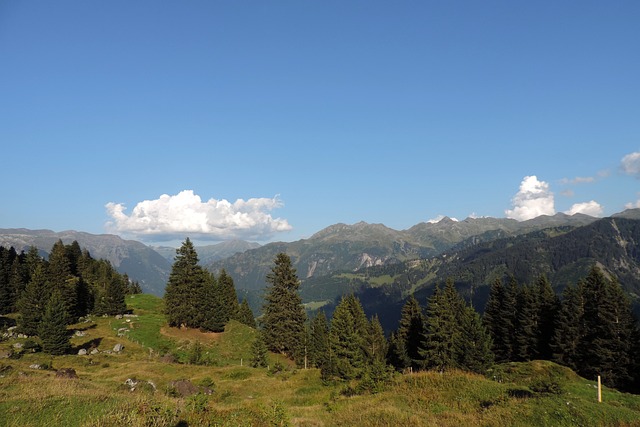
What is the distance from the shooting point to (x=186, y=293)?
205 feet

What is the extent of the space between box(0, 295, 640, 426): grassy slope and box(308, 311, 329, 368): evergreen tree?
2561 centimetres

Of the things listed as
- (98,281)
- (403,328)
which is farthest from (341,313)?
(98,281)

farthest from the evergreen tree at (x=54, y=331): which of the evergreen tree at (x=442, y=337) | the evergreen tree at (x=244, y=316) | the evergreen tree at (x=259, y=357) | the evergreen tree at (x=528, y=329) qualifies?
the evergreen tree at (x=528, y=329)

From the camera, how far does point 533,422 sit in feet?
53.5

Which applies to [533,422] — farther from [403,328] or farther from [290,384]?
[403,328]

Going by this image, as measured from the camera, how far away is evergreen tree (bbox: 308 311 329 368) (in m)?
64.8

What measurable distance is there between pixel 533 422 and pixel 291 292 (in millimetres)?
52405

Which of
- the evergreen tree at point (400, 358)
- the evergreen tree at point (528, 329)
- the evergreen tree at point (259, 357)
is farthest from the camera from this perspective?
the evergreen tree at point (528, 329)

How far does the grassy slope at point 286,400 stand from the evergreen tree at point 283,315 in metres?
22.2

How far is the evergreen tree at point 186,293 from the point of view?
61.3 m

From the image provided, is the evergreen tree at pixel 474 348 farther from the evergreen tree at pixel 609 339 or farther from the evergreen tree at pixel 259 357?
the evergreen tree at pixel 259 357

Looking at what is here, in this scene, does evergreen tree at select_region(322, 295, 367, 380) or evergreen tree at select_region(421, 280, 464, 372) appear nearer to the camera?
evergreen tree at select_region(322, 295, 367, 380)

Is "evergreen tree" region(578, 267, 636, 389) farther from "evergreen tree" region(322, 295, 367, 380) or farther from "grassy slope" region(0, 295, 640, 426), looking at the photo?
"evergreen tree" region(322, 295, 367, 380)

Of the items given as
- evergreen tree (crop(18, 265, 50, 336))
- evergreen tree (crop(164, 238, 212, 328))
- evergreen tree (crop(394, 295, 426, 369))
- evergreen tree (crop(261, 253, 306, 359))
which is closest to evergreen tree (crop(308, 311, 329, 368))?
evergreen tree (crop(261, 253, 306, 359))
